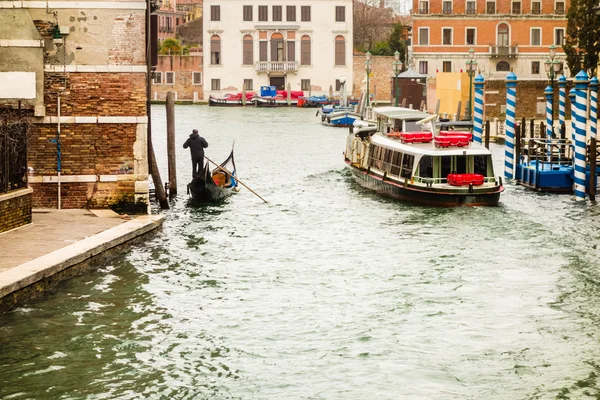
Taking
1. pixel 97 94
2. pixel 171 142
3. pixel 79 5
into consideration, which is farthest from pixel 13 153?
pixel 171 142

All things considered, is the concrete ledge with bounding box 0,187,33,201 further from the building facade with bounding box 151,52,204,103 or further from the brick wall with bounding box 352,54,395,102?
the building facade with bounding box 151,52,204,103

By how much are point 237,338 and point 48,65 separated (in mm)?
7074

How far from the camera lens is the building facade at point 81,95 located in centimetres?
1708

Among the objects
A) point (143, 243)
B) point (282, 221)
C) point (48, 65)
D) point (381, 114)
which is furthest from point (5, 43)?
point (381, 114)

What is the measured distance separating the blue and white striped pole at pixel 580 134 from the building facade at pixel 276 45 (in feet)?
170

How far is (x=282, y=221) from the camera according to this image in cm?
2023

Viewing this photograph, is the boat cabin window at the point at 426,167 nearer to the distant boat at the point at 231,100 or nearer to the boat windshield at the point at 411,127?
the boat windshield at the point at 411,127

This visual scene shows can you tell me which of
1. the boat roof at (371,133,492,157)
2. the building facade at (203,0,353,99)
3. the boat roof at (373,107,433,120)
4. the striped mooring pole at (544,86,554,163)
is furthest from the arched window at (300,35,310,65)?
the boat roof at (371,133,492,157)

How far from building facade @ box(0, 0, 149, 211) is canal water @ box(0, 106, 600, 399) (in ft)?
4.69

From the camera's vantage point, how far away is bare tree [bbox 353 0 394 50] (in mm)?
85000

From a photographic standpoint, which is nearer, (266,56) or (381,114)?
(381,114)

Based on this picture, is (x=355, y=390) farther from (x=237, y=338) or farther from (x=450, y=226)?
(x=450, y=226)

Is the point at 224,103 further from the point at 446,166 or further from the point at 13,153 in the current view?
the point at 13,153

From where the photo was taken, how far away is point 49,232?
15250 mm
